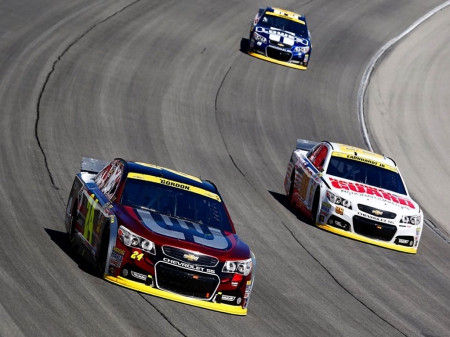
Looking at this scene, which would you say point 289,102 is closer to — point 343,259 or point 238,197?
point 238,197

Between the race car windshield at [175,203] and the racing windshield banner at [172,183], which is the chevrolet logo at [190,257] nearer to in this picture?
the race car windshield at [175,203]

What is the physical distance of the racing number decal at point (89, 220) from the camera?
1162 centimetres

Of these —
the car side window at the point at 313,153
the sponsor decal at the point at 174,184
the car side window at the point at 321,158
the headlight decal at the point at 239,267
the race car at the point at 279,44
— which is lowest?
the race car at the point at 279,44

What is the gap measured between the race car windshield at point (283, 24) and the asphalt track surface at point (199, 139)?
45.7 inches

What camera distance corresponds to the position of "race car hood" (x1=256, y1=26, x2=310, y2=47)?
31219mm

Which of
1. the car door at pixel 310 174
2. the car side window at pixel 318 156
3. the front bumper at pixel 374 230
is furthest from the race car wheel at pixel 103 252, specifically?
the car side window at pixel 318 156

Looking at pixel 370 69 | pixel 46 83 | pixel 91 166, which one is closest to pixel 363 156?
pixel 91 166

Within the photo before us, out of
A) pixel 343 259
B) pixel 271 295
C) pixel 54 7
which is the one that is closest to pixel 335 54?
pixel 54 7

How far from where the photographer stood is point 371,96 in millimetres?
30203

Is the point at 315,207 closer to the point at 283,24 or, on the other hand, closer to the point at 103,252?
the point at 103,252

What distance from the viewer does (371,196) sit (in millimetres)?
16594

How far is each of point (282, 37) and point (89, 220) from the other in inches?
803

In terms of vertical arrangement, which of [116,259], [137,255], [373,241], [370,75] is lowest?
[370,75]

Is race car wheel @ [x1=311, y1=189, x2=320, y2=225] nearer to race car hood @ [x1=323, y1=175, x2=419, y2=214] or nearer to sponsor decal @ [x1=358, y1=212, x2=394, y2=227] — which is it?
race car hood @ [x1=323, y1=175, x2=419, y2=214]
